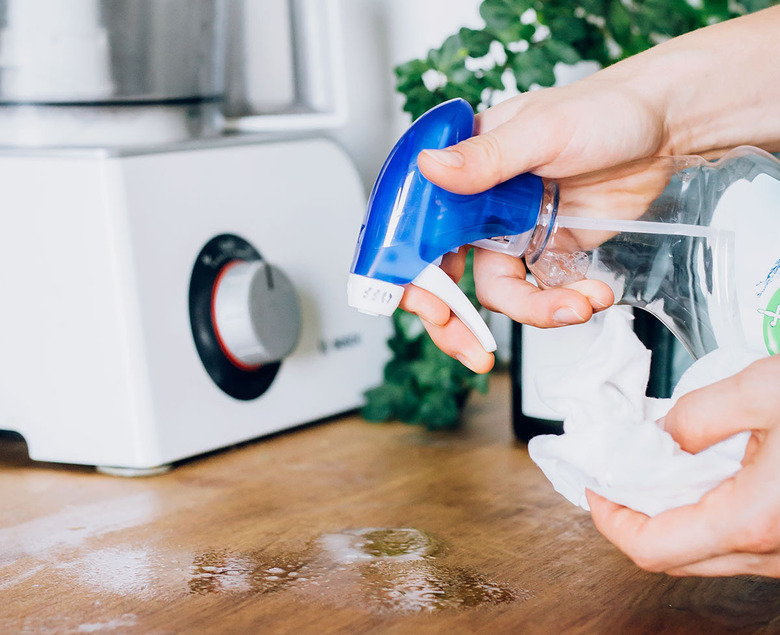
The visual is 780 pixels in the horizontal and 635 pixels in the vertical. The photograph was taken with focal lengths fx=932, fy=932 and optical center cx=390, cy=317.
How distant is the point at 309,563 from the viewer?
1.81 ft

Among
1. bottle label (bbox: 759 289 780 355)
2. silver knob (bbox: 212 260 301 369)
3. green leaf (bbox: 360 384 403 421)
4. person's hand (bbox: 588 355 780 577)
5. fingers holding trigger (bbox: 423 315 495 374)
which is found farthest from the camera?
green leaf (bbox: 360 384 403 421)

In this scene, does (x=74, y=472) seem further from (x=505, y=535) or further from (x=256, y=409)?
(x=505, y=535)

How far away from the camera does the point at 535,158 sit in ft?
1.72

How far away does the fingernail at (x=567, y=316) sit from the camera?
584 mm

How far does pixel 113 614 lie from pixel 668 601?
29 cm

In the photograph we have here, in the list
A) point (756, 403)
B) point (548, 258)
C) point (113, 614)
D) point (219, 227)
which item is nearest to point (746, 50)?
point (548, 258)

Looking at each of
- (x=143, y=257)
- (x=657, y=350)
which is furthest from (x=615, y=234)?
(x=143, y=257)

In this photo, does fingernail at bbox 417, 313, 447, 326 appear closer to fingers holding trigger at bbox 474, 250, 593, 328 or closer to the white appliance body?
fingers holding trigger at bbox 474, 250, 593, 328

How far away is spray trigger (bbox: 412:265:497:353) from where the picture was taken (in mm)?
516

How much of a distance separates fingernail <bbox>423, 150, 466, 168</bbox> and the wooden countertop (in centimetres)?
23

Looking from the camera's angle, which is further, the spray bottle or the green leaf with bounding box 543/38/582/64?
the green leaf with bounding box 543/38/582/64

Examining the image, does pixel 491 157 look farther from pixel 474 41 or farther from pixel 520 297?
pixel 474 41

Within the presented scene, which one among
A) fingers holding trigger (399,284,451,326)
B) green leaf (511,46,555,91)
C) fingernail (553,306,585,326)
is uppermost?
green leaf (511,46,555,91)

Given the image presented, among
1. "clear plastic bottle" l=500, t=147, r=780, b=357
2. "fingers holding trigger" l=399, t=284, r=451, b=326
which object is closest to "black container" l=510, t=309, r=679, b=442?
"clear plastic bottle" l=500, t=147, r=780, b=357
